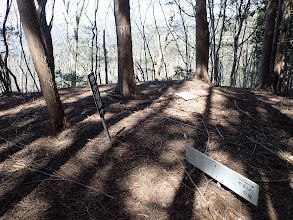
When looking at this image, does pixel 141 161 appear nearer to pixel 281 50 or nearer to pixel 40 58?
pixel 40 58

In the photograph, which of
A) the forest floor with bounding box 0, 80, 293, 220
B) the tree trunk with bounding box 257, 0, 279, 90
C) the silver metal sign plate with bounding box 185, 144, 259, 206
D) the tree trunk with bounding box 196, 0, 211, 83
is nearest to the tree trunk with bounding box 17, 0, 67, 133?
the forest floor with bounding box 0, 80, 293, 220

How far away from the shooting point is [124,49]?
478cm

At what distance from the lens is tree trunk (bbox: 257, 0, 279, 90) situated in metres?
7.19

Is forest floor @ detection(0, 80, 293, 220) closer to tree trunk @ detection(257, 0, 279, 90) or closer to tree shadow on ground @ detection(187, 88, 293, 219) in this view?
tree shadow on ground @ detection(187, 88, 293, 219)

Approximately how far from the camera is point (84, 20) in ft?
55.2

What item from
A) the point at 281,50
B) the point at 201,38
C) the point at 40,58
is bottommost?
the point at 40,58

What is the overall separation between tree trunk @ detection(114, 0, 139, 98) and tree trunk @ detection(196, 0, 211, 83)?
303cm

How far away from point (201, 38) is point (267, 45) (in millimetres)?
2795

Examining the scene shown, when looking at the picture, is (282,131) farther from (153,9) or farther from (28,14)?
(153,9)

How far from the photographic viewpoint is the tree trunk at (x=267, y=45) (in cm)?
719

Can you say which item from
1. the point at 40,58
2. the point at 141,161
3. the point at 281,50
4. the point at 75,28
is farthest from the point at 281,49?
the point at 75,28

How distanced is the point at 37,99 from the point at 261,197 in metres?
5.41

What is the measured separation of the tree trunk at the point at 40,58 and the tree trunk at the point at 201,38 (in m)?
5.21

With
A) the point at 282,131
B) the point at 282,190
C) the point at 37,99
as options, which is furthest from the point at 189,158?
the point at 37,99
